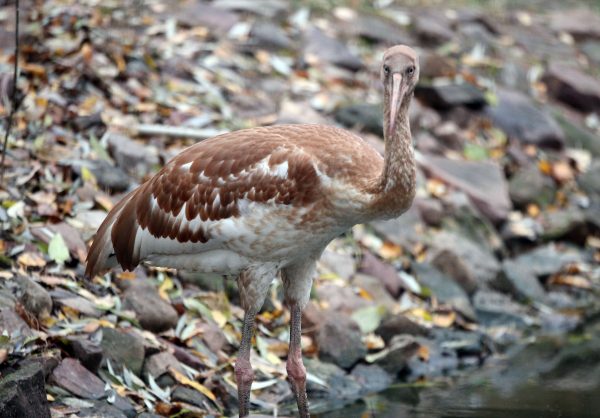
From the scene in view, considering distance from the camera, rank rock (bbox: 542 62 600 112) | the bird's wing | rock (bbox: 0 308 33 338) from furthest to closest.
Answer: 1. rock (bbox: 542 62 600 112)
2. rock (bbox: 0 308 33 338)
3. the bird's wing

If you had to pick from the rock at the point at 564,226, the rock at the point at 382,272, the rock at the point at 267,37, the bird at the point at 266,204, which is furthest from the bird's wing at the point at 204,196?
the rock at the point at 564,226

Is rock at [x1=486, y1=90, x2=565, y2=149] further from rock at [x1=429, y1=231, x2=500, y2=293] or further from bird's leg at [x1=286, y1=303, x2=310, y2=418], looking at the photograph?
bird's leg at [x1=286, y1=303, x2=310, y2=418]

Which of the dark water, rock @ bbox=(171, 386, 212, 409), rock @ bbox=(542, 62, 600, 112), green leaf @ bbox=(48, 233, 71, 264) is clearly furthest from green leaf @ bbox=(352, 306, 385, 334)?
rock @ bbox=(542, 62, 600, 112)

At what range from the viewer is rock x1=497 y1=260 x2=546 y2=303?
11562 mm

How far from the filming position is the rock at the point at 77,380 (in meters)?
7.18

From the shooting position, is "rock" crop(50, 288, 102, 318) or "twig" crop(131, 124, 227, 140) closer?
"rock" crop(50, 288, 102, 318)

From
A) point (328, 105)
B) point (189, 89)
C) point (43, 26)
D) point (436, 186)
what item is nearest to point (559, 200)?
point (436, 186)

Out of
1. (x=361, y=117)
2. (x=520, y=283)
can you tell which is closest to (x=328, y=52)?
(x=361, y=117)

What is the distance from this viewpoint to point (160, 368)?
7895mm

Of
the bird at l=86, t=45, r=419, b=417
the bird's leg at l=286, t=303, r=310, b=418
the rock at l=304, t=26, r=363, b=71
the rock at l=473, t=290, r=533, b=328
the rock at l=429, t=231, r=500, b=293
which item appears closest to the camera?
the bird at l=86, t=45, r=419, b=417

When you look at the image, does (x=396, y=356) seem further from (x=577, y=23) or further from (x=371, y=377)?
(x=577, y=23)

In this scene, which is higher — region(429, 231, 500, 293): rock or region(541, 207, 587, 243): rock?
region(429, 231, 500, 293): rock

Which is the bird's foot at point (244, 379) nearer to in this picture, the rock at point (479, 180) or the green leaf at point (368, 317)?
the green leaf at point (368, 317)

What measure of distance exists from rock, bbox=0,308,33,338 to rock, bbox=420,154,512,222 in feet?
20.4
